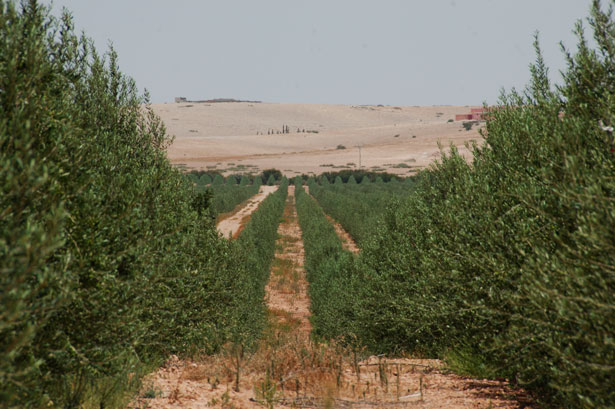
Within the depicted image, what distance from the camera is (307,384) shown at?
11453mm

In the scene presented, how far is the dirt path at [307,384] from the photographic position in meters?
10.2

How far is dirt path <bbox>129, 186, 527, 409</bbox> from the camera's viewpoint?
10195 millimetres

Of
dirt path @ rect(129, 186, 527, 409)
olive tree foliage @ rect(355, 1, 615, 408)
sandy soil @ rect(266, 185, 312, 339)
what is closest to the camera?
olive tree foliage @ rect(355, 1, 615, 408)

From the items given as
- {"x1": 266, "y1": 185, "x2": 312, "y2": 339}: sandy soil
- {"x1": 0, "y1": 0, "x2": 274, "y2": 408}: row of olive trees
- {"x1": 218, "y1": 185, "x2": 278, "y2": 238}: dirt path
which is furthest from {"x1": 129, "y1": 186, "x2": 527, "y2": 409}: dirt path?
{"x1": 218, "y1": 185, "x2": 278, "y2": 238}: dirt path

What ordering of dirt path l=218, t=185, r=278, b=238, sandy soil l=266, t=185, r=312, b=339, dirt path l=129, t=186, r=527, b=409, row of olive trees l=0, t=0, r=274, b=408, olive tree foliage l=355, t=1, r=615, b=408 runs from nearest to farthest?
row of olive trees l=0, t=0, r=274, b=408 < olive tree foliage l=355, t=1, r=615, b=408 < dirt path l=129, t=186, r=527, b=409 < sandy soil l=266, t=185, r=312, b=339 < dirt path l=218, t=185, r=278, b=238

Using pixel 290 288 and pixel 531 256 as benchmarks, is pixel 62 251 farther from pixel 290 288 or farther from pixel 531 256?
pixel 290 288

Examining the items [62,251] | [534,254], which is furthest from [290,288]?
[62,251]

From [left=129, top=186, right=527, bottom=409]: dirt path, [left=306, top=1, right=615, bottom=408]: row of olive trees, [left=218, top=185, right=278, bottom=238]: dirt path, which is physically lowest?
[left=218, top=185, right=278, bottom=238]: dirt path

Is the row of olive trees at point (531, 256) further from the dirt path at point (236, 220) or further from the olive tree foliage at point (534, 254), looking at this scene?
the dirt path at point (236, 220)

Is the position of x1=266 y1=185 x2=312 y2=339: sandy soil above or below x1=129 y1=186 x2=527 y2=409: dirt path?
below

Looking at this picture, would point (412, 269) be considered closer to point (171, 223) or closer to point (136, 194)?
point (171, 223)

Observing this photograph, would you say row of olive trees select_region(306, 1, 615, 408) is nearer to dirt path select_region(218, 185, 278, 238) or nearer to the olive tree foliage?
the olive tree foliage

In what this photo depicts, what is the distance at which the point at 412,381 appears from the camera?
12016 millimetres

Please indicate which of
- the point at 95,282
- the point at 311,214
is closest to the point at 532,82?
the point at 95,282
